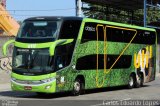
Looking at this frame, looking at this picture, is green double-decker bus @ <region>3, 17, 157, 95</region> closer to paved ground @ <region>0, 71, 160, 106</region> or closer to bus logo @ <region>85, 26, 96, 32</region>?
bus logo @ <region>85, 26, 96, 32</region>

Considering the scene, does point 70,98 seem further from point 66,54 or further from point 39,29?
point 39,29

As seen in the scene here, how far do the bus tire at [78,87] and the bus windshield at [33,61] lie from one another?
2140mm

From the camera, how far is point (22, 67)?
70.5ft

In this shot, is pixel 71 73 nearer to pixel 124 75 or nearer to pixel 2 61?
pixel 124 75

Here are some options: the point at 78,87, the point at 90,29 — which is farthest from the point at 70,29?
the point at 78,87

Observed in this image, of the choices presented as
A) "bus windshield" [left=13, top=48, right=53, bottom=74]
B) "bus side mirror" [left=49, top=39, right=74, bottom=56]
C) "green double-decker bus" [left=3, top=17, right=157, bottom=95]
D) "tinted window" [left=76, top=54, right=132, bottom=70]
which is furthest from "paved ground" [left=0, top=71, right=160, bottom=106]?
"bus side mirror" [left=49, top=39, right=74, bottom=56]

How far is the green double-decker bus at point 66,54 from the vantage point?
21062mm

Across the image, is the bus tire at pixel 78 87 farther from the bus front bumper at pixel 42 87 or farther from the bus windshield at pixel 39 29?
the bus windshield at pixel 39 29

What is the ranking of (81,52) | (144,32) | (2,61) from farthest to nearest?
(2,61)
(144,32)
(81,52)

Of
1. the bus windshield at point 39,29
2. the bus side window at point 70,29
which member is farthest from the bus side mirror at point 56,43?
the bus windshield at point 39,29

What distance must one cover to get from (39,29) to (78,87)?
138 inches

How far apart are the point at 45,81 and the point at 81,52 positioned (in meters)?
2.82

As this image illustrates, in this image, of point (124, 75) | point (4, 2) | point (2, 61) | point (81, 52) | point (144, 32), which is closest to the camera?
point (81, 52)

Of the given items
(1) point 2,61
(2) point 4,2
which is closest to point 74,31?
(1) point 2,61
